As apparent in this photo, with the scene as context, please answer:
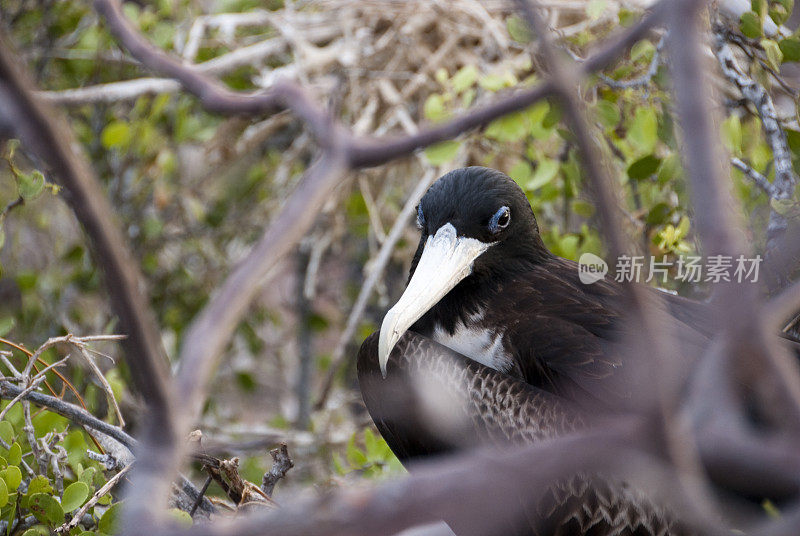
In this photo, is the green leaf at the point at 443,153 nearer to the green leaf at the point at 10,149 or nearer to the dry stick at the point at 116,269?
the green leaf at the point at 10,149

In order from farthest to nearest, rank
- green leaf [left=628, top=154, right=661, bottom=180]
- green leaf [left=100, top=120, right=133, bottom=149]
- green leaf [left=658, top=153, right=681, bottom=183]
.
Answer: green leaf [left=100, top=120, right=133, bottom=149] → green leaf [left=628, top=154, right=661, bottom=180] → green leaf [left=658, top=153, right=681, bottom=183]

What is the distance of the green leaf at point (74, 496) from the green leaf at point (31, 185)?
0.54m

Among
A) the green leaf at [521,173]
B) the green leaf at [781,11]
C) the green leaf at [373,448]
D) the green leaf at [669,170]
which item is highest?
the green leaf at [781,11]

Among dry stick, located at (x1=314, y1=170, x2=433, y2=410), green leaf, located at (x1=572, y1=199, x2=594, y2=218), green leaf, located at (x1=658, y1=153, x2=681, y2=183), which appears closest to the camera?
green leaf, located at (x1=658, y1=153, x2=681, y2=183)

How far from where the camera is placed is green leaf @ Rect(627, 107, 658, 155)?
6.13 feet

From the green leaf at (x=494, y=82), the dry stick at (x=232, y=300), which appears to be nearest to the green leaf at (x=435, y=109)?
the green leaf at (x=494, y=82)

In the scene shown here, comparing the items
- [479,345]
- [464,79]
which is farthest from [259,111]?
[464,79]

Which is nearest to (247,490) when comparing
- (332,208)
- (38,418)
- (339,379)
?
(38,418)

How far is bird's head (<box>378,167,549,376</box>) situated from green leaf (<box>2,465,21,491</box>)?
743 mm

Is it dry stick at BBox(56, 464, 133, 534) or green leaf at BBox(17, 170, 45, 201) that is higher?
green leaf at BBox(17, 170, 45, 201)

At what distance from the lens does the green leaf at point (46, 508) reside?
132 cm

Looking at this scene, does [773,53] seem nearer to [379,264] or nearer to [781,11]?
[781,11]

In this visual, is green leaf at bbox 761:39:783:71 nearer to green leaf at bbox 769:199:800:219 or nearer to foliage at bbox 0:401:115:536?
green leaf at bbox 769:199:800:219

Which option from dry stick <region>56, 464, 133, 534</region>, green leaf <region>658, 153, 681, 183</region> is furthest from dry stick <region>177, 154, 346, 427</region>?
green leaf <region>658, 153, 681, 183</region>
